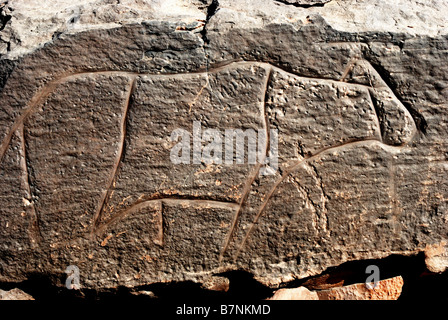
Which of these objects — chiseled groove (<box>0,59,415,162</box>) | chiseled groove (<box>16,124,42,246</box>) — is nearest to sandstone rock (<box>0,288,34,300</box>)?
chiseled groove (<box>16,124,42,246</box>)

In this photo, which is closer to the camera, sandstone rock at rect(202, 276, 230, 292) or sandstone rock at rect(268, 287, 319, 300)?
sandstone rock at rect(202, 276, 230, 292)

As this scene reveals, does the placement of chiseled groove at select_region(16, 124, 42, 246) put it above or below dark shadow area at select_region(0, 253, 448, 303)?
above

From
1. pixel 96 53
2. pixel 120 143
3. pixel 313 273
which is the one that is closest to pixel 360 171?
pixel 313 273

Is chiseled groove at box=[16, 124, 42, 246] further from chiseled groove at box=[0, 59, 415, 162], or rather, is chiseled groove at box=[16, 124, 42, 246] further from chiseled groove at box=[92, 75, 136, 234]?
chiseled groove at box=[92, 75, 136, 234]

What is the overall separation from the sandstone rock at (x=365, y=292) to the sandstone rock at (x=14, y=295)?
1324 millimetres

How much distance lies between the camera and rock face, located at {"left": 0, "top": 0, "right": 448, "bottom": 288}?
183 cm

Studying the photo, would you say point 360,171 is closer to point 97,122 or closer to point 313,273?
point 313,273

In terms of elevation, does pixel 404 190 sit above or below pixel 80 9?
below

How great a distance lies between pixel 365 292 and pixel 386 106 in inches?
42.0

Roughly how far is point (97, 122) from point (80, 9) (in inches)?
19.7

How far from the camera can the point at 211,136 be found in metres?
1.85

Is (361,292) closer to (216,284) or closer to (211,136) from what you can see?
(216,284)

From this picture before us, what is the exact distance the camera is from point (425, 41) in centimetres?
190

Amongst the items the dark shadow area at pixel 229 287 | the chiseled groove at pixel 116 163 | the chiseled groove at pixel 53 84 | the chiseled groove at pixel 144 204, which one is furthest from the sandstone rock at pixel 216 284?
the chiseled groove at pixel 53 84
